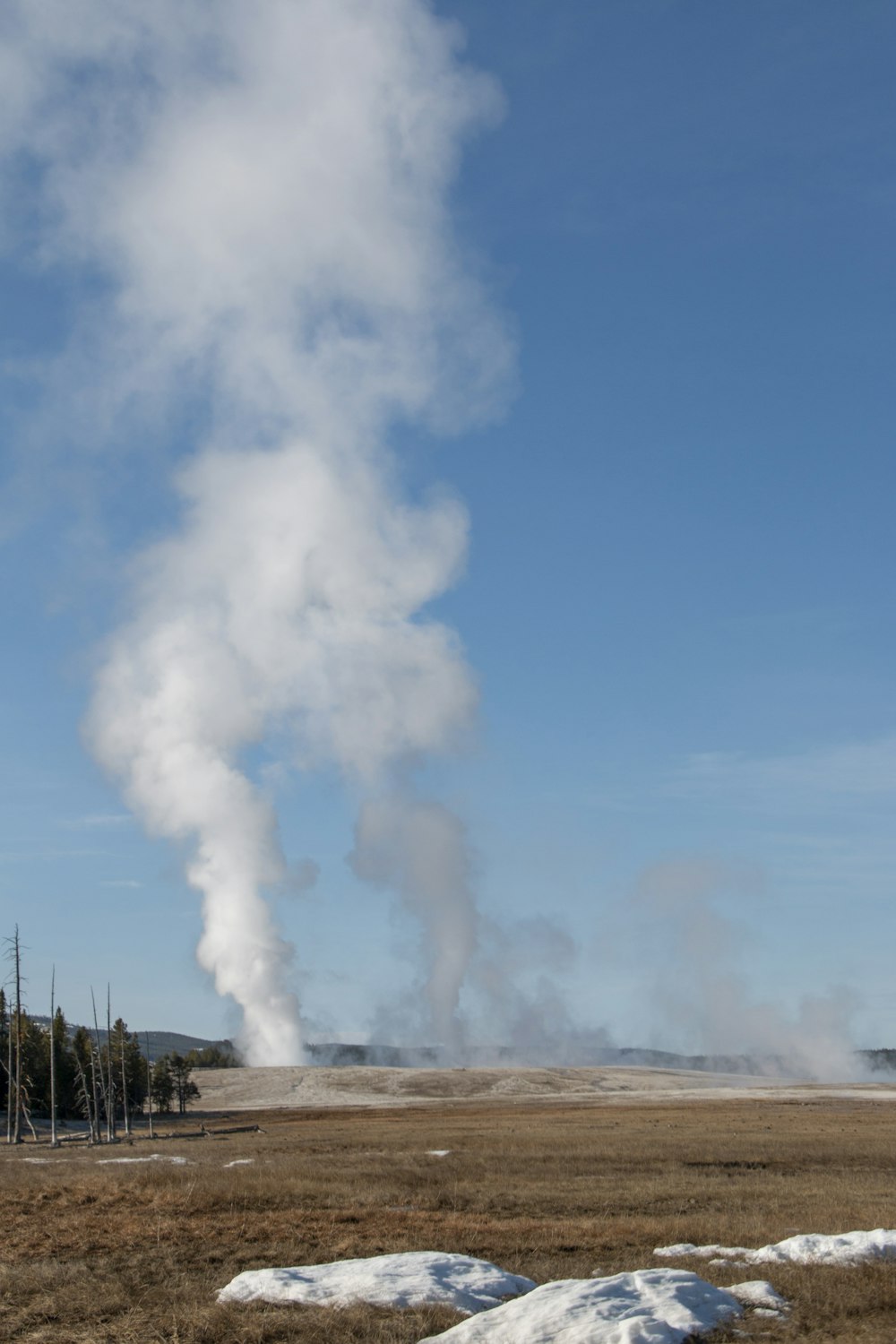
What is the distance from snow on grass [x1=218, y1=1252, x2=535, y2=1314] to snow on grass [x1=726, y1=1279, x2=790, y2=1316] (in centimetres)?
313

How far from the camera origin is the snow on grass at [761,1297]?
14.1m

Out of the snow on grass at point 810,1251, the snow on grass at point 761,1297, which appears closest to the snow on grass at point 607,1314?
the snow on grass at point 761,1297

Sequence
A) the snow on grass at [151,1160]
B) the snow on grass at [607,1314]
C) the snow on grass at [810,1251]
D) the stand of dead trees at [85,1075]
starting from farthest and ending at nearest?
the stand of dead trees at [85,1075]
the snow on grass at [151,1160]
the snow on grass at [810,1251]
the snow on grass at [607,1314]

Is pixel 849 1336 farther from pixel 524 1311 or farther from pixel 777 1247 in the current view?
pixel 777 1247

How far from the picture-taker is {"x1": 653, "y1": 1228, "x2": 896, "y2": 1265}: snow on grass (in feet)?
58.3

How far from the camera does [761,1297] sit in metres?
14.7

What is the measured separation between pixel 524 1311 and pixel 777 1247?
771 cm

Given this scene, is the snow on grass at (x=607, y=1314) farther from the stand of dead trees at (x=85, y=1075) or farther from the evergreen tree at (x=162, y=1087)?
the evergreen tree at (x=162, y=1087)

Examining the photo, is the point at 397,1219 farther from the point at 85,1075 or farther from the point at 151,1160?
the point at 85,1075

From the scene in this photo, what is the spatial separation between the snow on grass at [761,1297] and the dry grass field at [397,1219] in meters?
0.31

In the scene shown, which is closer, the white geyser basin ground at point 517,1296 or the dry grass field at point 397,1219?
the white geyser basin ground at point 517,1296

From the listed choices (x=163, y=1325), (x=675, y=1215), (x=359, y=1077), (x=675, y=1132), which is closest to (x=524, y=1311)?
(x=163, y=1325)

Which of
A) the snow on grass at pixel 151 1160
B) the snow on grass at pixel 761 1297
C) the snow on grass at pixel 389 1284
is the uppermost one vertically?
the snow on grass at pixel 389 1284

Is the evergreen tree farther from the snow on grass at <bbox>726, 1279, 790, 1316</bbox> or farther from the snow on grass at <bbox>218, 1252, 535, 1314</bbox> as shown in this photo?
the snow on grass at <bbox>726, 1279, 790, 1316</bbox>
